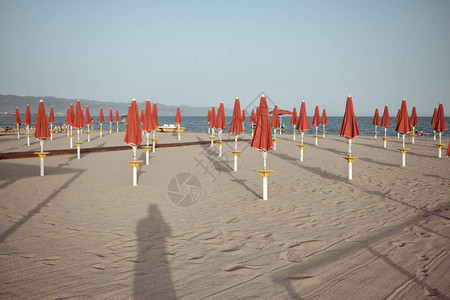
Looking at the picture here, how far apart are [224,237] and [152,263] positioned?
4.98 ft

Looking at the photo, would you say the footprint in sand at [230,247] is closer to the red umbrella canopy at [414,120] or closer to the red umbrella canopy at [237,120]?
the red umbrella canopy at [237,120]

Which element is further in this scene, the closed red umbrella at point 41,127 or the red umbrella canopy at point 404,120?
the red umbrella canopy at point 404,120

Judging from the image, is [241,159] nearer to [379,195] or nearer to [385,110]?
[379,195]

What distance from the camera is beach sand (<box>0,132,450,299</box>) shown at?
3.70 meters

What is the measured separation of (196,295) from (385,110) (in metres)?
23.2

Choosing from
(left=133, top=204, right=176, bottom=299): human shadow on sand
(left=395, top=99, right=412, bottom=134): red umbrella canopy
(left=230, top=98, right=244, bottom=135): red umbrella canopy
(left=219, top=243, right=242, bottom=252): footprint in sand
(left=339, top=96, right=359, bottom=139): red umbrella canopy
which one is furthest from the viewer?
(left=395, top=99, right=412, bottom=134): red umbrella canopy

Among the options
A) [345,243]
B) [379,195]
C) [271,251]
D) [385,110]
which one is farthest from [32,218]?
[385,110]

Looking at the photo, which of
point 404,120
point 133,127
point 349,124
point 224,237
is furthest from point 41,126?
point 404,120

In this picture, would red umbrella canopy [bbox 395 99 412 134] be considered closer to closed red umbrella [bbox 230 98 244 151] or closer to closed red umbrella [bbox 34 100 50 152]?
closed red umbrella [bbox 230 98 244 151]

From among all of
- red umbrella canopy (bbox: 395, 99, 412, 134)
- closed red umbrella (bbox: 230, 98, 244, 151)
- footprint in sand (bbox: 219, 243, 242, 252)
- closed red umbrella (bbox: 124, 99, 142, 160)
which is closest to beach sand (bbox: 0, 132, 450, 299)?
footprint in sand (bbox: 219, 243, 242, 252)
